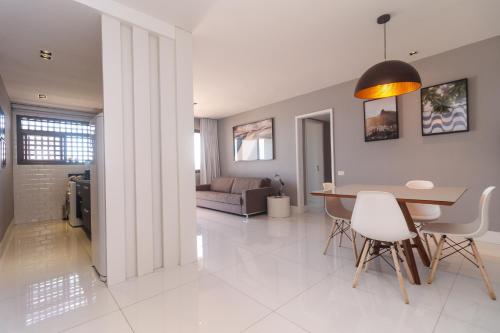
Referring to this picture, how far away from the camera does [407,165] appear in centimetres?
355

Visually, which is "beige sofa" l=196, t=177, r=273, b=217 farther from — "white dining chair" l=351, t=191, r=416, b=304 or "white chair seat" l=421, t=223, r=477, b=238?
"white chair seat" l=421, t=223, r=477, b=238

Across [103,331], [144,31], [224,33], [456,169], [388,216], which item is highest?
[224,33]

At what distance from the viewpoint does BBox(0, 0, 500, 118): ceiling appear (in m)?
2.21

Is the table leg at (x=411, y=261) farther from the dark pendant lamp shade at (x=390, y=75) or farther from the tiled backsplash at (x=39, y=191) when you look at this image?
the tiled backsplash at (x=39, y=191)

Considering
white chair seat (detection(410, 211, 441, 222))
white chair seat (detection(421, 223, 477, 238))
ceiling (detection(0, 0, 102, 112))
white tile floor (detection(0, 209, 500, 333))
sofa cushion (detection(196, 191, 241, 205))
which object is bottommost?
white tile floor (detection(0, 209, 500, 333))

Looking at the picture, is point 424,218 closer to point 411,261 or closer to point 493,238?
point 411,261

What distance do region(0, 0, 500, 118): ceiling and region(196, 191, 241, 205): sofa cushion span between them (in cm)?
237

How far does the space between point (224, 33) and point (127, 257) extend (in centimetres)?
265

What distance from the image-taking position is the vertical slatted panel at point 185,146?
2.52 meters

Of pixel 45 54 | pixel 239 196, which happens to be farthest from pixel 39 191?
pixel 239 196

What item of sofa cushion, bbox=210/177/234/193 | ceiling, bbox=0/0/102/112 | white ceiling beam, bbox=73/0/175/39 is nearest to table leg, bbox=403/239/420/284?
white ceiling beam, bbox=73/0/175/39

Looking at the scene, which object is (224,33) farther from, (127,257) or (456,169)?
(456,169)

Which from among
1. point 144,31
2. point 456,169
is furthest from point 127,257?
point 456,169

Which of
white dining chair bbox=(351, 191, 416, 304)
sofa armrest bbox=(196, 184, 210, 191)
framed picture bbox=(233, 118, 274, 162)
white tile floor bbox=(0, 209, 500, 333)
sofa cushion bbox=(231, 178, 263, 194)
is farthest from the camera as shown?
sofa armrest bbox=(196, 184, 210, 191)
